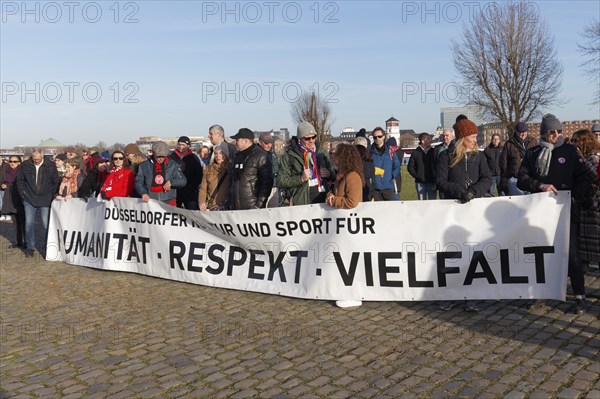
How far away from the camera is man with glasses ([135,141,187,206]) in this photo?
375 inches

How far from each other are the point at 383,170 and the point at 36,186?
22.3 ft

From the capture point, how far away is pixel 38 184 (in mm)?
11812

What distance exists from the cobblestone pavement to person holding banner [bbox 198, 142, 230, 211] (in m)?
1.45

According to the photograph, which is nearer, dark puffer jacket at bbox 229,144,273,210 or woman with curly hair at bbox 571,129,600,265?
woman with curly hair at bbox 571,129,600,265

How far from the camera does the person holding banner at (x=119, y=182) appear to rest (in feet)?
32.6

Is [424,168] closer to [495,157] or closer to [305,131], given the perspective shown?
[495,157]

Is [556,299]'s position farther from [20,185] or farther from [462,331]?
[20,185]

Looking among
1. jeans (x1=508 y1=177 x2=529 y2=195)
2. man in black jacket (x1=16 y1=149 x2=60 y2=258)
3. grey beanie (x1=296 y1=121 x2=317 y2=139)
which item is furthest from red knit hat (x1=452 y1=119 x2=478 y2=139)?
man in black jacket (x1=16 y1=149 x2=60 y2=258)

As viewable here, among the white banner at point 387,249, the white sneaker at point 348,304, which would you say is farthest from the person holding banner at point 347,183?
the white banner at point 387,249

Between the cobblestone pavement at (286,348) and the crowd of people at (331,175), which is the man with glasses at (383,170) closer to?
the crowd of people at (331,175)

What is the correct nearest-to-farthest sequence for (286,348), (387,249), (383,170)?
(286,348) → (387,249) → (383,170)

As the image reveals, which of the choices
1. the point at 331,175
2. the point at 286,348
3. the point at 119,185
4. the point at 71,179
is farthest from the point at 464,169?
the point at 71,179

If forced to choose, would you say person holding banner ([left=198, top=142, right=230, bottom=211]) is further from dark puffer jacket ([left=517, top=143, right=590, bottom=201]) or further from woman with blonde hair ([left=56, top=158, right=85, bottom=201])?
dark puffer jacket ([left=517, top=143, right=590, bottom=201])

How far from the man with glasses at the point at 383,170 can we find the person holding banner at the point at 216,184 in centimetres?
331
